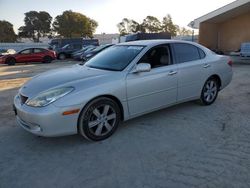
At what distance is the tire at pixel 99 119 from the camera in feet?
13.0

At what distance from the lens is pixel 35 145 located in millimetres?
4113

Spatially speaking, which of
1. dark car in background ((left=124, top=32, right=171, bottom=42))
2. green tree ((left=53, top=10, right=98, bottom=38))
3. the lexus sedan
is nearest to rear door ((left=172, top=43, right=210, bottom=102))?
the lexus sedan

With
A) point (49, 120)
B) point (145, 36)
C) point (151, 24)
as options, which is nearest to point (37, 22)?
point (151, 24)

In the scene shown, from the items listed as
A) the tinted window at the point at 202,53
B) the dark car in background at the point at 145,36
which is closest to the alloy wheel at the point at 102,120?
the tinted window at the point at 202,53

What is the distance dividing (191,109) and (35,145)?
3.30 meters

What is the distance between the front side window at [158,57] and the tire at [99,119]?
3.43 feet

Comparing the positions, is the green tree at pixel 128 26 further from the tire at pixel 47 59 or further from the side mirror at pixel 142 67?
the side mirror at pixel 142 67

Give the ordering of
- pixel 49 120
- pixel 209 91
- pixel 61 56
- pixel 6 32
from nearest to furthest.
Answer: pixel 49 120 < pixel 209 91 < pixel 61 56 < pixel 6 32

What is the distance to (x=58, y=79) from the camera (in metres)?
4.29

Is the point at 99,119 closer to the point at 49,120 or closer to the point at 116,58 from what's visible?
the point at 49,120

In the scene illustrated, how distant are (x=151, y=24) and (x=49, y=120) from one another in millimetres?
66409

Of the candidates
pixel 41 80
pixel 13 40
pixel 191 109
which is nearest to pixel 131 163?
pixel 41 80

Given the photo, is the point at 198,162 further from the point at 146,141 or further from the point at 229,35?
the point at 229,35

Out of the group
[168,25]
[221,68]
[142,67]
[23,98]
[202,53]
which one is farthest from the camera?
[168,25]
